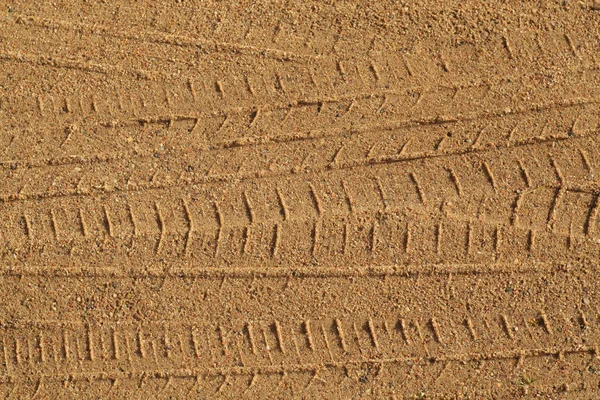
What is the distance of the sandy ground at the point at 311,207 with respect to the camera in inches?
117

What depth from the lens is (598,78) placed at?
3014mm

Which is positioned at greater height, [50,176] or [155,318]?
[50,176]

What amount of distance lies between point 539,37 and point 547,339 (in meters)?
1.50

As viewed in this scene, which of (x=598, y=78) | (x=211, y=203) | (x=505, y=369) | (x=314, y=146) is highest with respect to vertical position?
(x=598, y=78)

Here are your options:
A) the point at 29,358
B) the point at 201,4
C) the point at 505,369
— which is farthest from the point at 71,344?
the point at 505,369

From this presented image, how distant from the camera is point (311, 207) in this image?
3.02m

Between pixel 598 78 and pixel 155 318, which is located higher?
pixel 598 78

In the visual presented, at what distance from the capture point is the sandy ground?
2.97 meters

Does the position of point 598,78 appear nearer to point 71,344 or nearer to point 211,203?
point 211,203

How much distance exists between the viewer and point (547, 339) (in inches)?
116

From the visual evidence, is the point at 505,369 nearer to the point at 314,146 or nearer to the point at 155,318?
the point at 314,146

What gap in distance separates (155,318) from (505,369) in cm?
174

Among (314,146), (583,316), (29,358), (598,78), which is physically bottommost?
(29,358)

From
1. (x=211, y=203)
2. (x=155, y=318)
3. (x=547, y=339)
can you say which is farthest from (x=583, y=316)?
(x=155, y=318)
